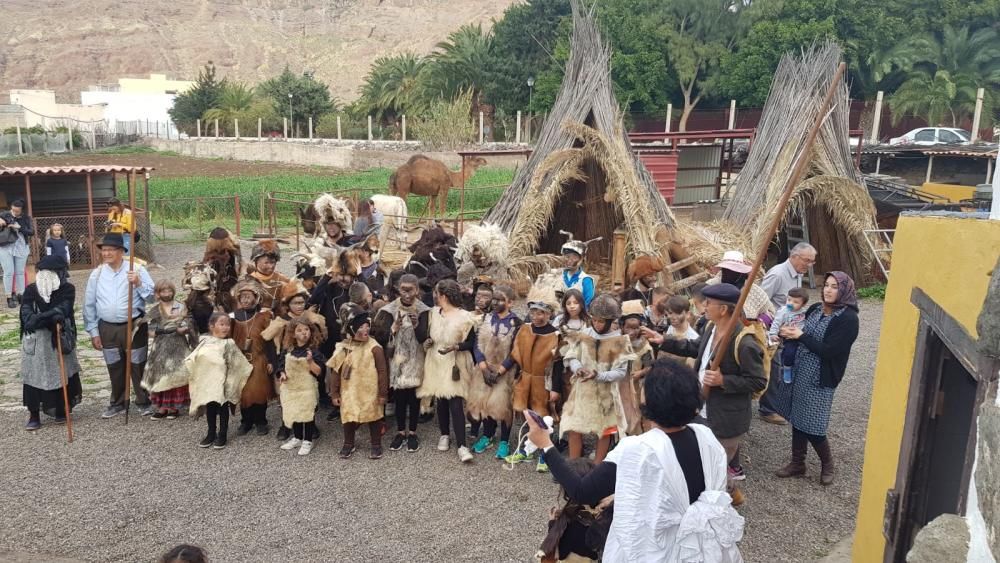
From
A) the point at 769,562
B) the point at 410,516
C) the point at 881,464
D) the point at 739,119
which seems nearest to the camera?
the point at 881,464

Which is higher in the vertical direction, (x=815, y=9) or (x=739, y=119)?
(x=815, y=9)

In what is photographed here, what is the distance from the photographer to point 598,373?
5078 millimetres

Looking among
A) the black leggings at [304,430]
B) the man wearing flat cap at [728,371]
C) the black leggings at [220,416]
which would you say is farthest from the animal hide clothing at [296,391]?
the man wearing flat cap at [728,371]

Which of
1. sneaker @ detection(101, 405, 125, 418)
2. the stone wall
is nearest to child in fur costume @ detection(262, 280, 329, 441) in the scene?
sneaker @ detection(101, 405, 125, 418)

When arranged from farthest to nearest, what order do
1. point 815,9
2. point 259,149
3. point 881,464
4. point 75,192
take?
point 259,149 < point 815,9 < point 75,192 < point 881,464

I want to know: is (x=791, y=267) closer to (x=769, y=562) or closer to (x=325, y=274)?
(x=769, y=562)

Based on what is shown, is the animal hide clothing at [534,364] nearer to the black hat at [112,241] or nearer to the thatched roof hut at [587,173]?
the black hat at [112,241]

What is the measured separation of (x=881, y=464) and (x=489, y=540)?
7.51ft

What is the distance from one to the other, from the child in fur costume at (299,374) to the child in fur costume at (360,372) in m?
0.24

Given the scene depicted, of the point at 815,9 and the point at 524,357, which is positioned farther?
the point at 815,9

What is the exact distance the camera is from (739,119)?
124ft

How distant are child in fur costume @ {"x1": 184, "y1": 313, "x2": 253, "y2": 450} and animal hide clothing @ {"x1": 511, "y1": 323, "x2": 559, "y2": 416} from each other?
2.25 meters

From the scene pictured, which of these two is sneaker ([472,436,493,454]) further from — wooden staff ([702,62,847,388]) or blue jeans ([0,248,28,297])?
blue jeans ([0,248,28,297])

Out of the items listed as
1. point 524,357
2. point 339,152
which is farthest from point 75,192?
point 339,152
